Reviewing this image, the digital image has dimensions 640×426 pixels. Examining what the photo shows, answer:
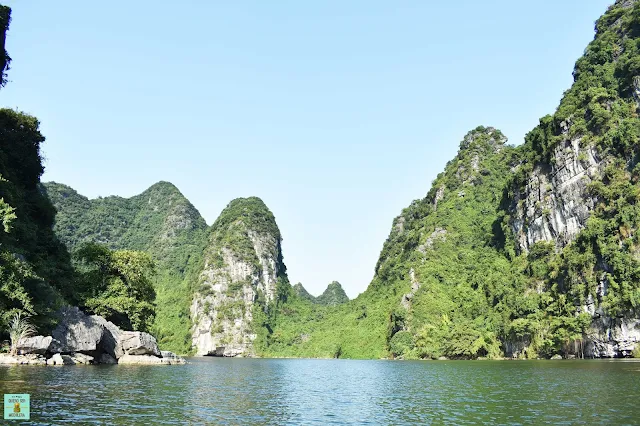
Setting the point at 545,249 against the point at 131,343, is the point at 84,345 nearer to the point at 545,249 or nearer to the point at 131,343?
the point at 131,343

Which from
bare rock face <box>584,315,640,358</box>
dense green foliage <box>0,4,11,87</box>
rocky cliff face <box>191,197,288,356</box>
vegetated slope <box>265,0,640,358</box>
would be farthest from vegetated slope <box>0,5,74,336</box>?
rocky cliff face <box>191,197,288,356</box>

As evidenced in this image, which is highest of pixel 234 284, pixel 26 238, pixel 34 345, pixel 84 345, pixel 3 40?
pixel 3 40

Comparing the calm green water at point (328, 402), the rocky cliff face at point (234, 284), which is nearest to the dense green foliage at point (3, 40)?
the calm green water at point (328, 402)

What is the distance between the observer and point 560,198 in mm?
93688

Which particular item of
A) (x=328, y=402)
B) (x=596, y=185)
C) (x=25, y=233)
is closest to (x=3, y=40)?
(x=25, y=233)

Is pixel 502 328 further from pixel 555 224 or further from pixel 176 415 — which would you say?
pixel 176 415

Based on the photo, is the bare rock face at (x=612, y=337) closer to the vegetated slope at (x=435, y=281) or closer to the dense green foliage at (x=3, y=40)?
the vegetated slope at (x=435, y=281)

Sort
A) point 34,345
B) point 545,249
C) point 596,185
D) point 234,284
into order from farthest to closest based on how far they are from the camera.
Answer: point 234,284 → point 545,249 → point 596,185 → point 34,345

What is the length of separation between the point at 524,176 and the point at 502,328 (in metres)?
34.9

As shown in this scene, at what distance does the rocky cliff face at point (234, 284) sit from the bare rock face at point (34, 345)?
120 m

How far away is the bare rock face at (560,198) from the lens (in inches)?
3450

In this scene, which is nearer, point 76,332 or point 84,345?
point 76,332

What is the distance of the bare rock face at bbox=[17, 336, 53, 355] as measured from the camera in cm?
4612

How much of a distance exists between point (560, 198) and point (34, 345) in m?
86.6
